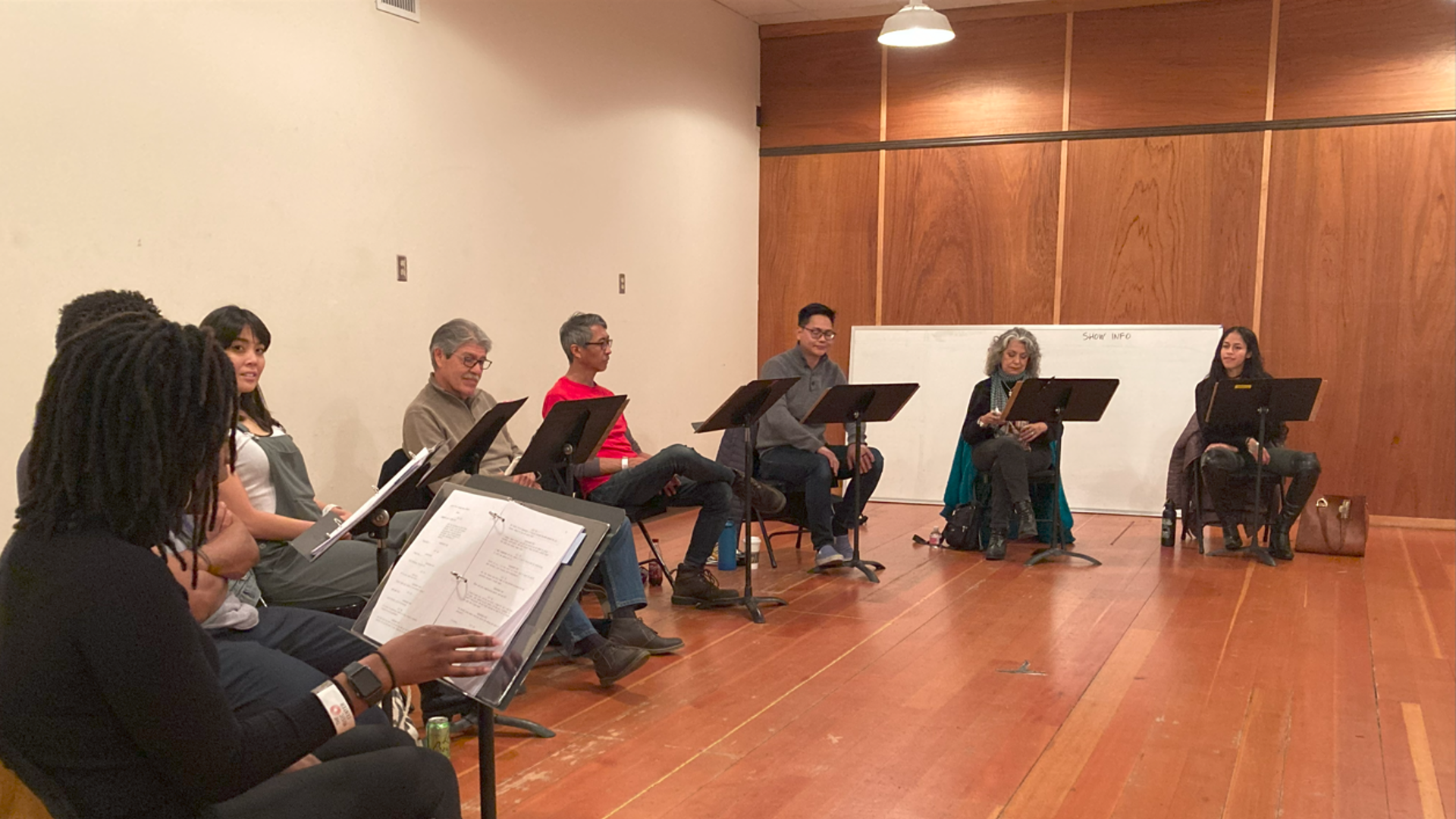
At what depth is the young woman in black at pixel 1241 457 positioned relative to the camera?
5.98m

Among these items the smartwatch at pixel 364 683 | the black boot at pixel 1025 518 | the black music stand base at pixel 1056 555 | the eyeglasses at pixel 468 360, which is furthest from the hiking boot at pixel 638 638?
the black boot at pixel 1025 518

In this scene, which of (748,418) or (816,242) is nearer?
(748,418)

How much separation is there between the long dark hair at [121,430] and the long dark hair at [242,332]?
1.85 meters

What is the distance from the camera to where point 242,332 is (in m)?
3.37

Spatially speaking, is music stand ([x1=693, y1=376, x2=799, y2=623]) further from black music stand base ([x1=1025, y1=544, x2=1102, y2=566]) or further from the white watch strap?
the white watch strap

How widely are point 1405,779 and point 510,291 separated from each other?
4195 millimetres

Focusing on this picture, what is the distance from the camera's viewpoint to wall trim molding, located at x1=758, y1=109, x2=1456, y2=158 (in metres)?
6.97

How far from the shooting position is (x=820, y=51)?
323 inches

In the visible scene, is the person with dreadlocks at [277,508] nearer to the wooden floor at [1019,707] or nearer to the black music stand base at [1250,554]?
the wooden floor at [1019,707]

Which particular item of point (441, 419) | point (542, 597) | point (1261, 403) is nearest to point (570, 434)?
point (441, 419)

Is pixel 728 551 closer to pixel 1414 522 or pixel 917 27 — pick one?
pixel 917 27

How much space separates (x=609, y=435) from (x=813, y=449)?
4.10ft

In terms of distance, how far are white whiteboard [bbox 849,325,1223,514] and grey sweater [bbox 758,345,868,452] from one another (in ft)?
6.35

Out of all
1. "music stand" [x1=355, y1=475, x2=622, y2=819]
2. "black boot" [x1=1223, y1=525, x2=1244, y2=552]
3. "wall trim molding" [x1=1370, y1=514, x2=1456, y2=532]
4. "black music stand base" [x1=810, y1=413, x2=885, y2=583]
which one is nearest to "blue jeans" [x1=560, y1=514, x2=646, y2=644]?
"black music stand base" [x1=810, y1=413, x2=885, y2=583]
